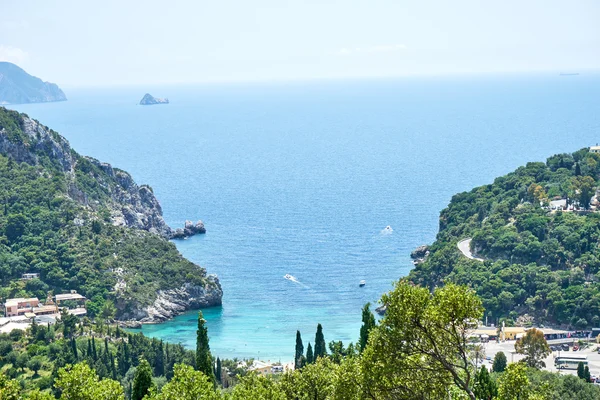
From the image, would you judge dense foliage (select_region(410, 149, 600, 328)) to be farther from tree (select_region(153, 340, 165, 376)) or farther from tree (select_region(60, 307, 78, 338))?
tree (select_region(60, 307, 78, 338))

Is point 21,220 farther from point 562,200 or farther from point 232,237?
point 562,200

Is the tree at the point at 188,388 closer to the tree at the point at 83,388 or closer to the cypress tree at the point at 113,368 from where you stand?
the tree at the point at 83,388

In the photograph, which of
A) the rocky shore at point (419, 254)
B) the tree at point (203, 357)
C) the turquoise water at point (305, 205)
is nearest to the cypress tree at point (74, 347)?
the turquoise water at point (305, 205)

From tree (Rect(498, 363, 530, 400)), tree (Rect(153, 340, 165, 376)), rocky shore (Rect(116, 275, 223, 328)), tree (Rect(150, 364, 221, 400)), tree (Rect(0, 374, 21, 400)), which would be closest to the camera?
tree (Rect(498, 363, 530, 400))

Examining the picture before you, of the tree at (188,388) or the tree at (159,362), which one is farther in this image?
the tree at (159,362)

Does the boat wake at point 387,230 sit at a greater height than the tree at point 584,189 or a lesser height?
lesser

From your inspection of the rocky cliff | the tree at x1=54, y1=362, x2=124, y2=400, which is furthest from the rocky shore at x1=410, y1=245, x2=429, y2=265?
the tree at x1=54, y1=362, x2=124, y2=400

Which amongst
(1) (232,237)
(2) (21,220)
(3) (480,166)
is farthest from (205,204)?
(3) (480,166)
